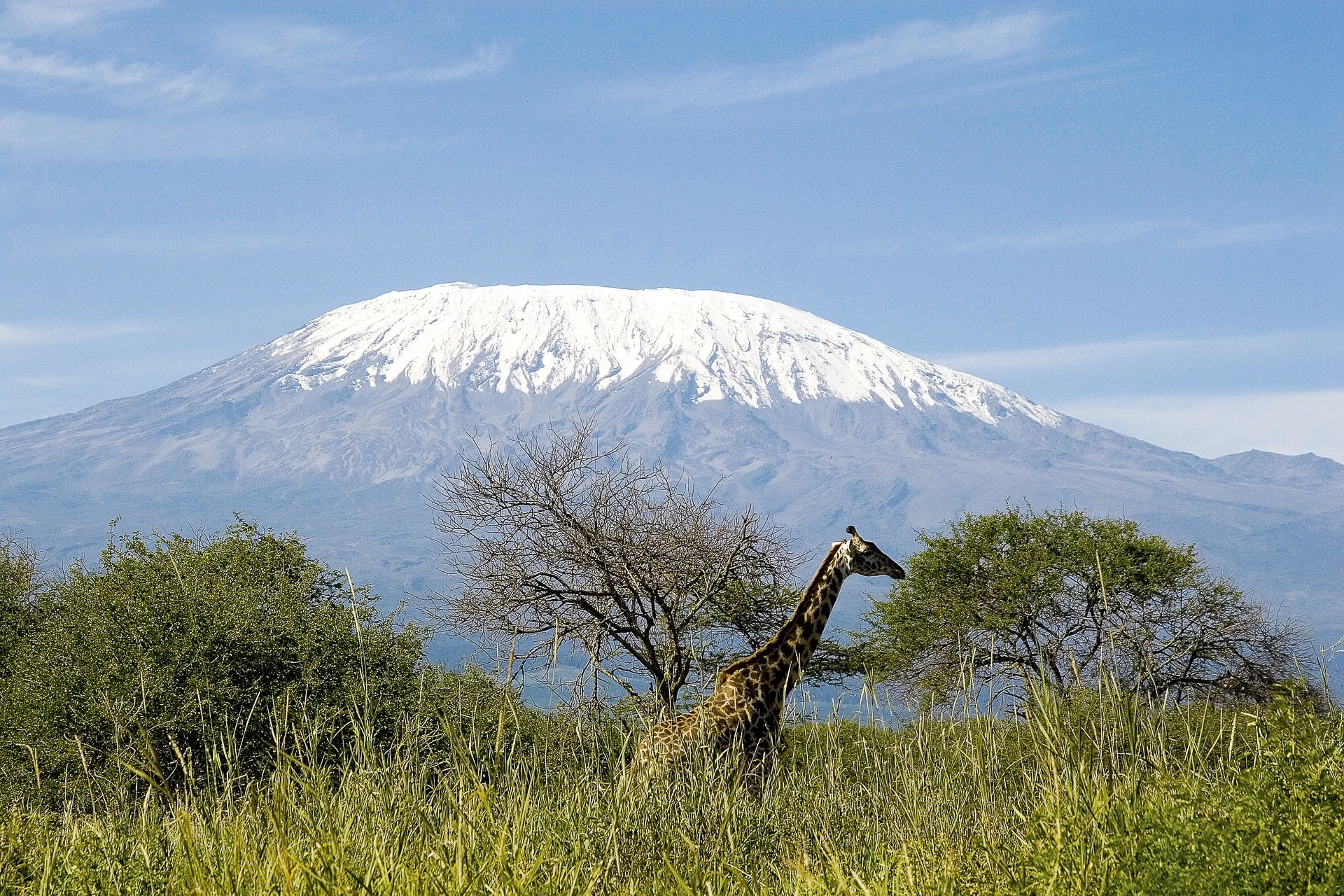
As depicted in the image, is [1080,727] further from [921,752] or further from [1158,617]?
[1158,617]

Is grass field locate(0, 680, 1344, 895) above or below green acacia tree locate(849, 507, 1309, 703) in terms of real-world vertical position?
above

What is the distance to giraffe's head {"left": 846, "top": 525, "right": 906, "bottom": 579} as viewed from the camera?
13.9m

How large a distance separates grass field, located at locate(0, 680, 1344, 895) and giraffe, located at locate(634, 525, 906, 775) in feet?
7.48

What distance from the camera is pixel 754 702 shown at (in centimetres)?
1160

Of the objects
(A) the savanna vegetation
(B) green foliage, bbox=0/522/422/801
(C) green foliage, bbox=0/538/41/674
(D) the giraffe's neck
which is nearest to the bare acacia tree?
(B) green foliage, bbox=0/522/422/801

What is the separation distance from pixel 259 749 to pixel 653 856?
16.2 meters

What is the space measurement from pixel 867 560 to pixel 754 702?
3.09 m

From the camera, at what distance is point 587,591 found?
3072cm

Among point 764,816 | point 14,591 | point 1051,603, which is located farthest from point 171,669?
point 1051,603

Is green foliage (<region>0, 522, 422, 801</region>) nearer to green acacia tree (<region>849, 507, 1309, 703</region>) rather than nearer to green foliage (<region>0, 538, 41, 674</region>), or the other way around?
green foliage (<region>0, 538, 41, 674</region>)

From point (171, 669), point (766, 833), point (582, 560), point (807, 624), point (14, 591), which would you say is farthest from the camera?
point (14, 591)

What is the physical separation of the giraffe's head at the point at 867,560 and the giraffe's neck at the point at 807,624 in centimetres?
11

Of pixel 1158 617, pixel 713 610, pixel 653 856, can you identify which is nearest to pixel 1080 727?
pixel 653 856

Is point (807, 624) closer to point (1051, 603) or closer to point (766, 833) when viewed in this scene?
point (766, 833)
